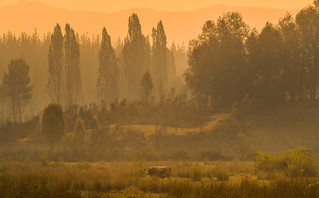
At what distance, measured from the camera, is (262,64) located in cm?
4091

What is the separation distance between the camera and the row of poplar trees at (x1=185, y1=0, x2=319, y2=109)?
130 ft

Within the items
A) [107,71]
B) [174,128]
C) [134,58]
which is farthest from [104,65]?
[174,128]

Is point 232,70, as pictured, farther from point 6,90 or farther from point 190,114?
point 6,90

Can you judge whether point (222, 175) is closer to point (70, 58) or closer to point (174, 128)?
point (174, 128)

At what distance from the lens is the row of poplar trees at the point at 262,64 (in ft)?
130

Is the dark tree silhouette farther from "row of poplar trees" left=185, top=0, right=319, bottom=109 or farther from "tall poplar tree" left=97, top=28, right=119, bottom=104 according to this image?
"tall poplar tree" left=97, top=28, right=119, bottom=104

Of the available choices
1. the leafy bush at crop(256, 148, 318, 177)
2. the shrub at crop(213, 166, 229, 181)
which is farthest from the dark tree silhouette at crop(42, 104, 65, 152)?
the leafy bush at crop(256, 148, 318, 177)

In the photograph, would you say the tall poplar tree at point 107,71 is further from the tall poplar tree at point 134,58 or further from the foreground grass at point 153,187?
the foreground grass at point 153,187

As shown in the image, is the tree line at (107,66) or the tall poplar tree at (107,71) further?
the tall poplar tree at (107,71)

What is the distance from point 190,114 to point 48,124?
1776cm

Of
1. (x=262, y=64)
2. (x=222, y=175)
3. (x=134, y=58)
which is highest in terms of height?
(x=134, y=58)

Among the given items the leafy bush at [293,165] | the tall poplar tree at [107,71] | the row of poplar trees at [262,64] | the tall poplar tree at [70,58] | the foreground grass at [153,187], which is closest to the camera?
the foreground grass at [153,187]

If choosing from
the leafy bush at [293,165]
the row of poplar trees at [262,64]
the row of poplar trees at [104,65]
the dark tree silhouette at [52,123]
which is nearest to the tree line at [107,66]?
the row of poplar trees at [104,65]

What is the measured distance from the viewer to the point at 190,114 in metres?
38.7
